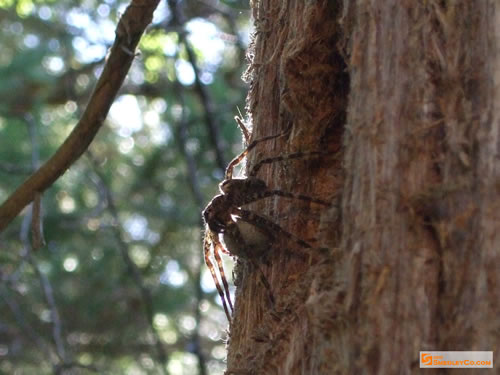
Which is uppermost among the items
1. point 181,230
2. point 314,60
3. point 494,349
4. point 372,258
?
point 181,230

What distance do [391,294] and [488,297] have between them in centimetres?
16

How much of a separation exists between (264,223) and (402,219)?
634mm

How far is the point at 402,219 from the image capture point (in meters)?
1.36

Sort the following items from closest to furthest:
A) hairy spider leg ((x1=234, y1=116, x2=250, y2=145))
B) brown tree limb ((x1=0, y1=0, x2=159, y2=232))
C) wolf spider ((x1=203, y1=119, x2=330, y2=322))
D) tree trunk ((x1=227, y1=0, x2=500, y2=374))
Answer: tree trunk ((x1=227, y1=0, x2=500, y2=374))
wolf spider ((x1=203, y1=119, x2=330, y2=322))
brown tree limb ((x1=0, y1=0, x2=159, y2=232))
hairy spider leg ((x1=234, y1=116, x2=250, y2=145))

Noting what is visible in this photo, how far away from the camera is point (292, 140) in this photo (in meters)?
1.93

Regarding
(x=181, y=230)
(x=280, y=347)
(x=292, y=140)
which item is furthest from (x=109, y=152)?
(x=280, y=347)

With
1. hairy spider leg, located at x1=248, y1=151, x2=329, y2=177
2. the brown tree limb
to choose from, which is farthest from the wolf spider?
the brown tree limb

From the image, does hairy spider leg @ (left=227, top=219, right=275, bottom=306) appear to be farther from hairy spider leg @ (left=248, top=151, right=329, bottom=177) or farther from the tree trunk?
hairy spider leg @ (left=248, top=151, right=329, bottom=177)

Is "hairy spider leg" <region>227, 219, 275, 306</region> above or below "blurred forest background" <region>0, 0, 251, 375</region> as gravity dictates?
below

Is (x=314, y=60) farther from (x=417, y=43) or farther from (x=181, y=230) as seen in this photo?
(x=181, y=230)

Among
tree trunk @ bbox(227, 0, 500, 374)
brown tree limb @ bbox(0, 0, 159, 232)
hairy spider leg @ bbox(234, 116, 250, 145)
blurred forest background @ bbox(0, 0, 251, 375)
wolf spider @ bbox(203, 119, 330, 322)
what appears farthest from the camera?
blurred forest background @ bbox(0, 0, 251, 375)

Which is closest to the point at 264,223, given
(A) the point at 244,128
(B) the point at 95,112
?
(A) the point at 244,128

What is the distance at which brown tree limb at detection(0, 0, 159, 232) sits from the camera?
2.14 m

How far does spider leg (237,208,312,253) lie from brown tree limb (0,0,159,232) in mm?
509
